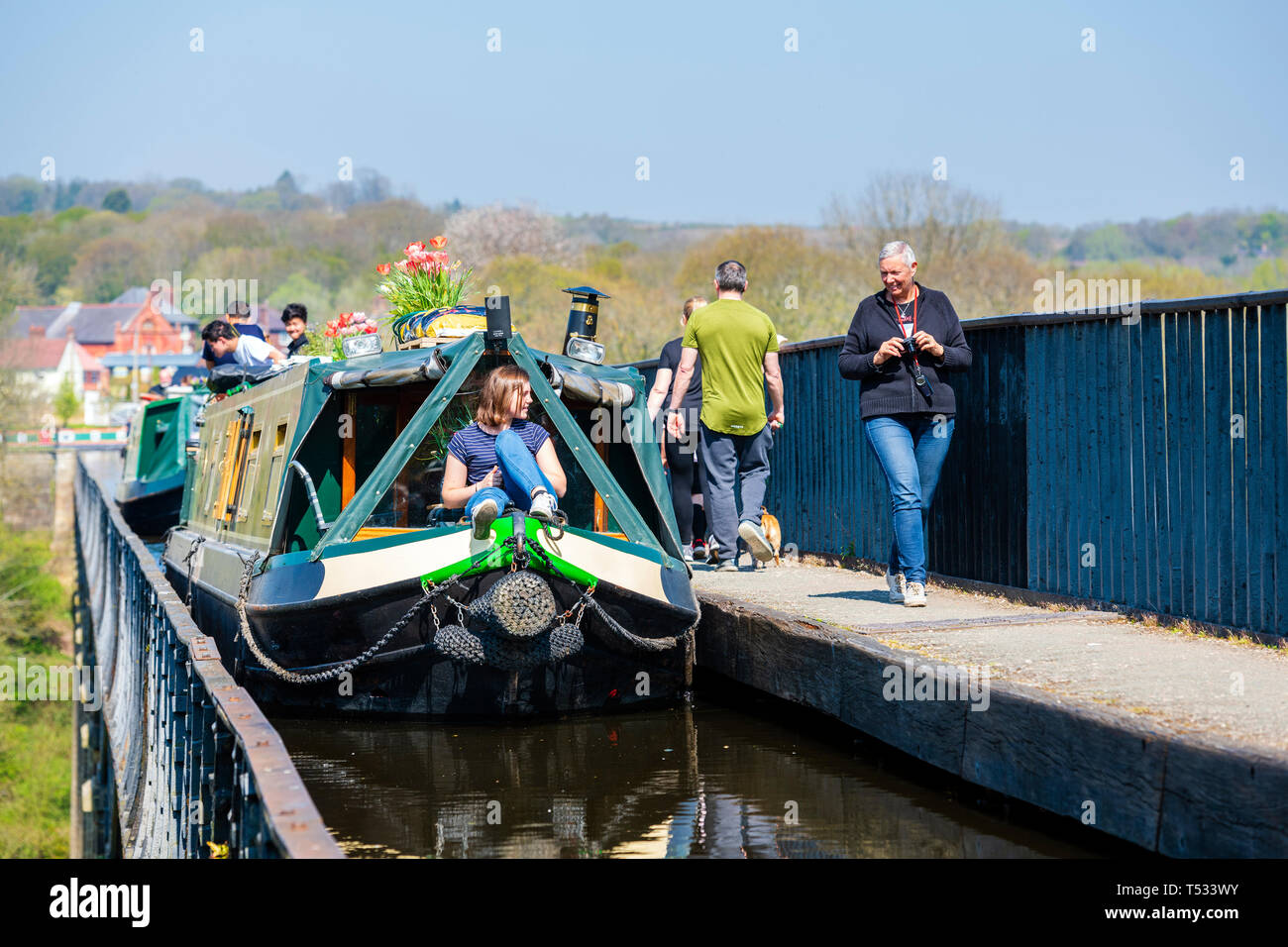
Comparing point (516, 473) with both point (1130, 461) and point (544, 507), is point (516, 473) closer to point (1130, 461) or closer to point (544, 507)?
point (544, 507)

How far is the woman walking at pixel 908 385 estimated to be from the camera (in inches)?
337

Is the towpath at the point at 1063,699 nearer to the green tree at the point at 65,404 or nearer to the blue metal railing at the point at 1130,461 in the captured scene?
the blue metal railing at the point at 1130,461

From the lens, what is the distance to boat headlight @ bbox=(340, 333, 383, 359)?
9133 mm

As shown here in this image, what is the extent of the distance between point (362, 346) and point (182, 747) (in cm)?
326

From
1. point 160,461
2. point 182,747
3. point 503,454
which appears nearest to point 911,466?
point 503,454

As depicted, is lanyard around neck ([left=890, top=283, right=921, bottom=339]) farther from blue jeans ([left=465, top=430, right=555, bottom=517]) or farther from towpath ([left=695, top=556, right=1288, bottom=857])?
blue jeans ([left=465, top=430, right=555, bottom=517])

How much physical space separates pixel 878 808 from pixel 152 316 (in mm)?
161732

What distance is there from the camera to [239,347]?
49.4ft

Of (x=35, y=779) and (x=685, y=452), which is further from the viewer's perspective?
(x=35, y=779)

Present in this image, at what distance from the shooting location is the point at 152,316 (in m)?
158

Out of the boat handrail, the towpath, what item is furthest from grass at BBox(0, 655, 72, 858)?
the towpath

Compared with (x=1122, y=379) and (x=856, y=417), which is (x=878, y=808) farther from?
(x=856, y=417)

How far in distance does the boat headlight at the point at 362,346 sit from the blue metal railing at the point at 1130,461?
3787 millimetres
